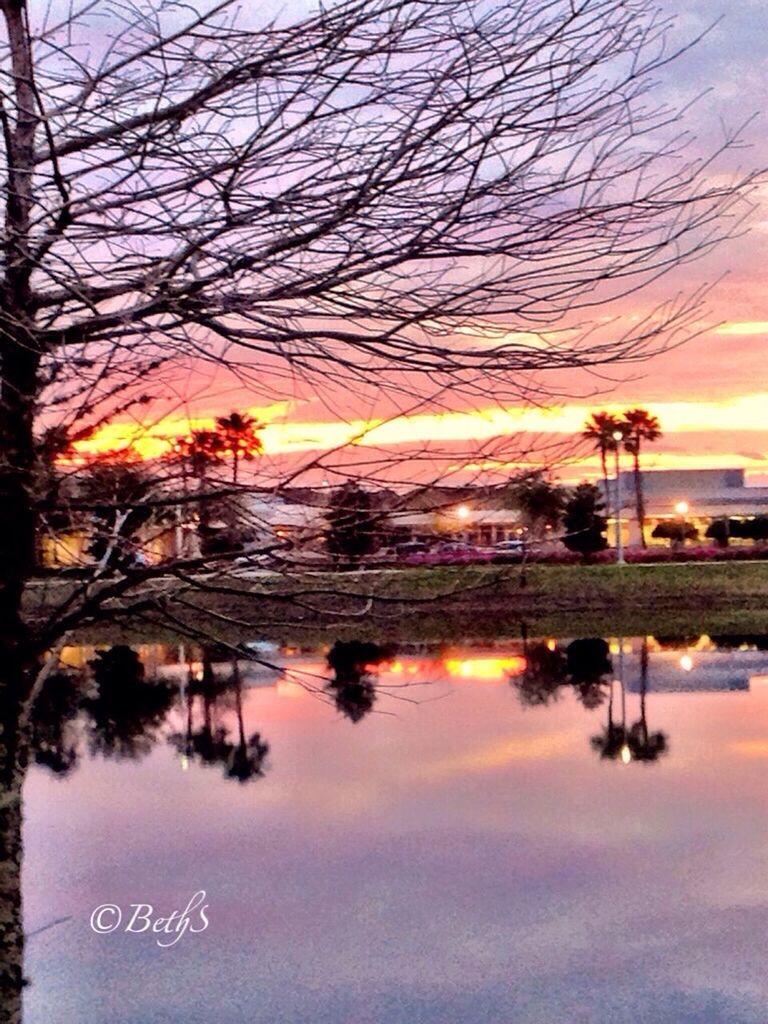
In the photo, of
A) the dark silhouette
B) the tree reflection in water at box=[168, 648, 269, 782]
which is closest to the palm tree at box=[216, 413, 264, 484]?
the tree reflection in water at box=[168, 648, 269, 782]

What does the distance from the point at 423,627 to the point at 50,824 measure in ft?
71.2

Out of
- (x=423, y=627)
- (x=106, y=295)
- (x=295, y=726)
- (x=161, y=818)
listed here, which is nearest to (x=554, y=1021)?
(x=106, y=295)

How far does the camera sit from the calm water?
9.91 metres

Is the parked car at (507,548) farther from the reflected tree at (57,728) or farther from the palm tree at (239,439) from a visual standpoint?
the reflected tree at (57,728)

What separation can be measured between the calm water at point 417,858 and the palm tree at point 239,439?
34.9 inches

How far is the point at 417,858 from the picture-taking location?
14344 millimetres

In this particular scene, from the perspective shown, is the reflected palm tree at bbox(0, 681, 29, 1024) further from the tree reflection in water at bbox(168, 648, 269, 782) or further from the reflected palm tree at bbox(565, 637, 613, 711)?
the reflected palm tree at bbox(565, 637, 613, 711)

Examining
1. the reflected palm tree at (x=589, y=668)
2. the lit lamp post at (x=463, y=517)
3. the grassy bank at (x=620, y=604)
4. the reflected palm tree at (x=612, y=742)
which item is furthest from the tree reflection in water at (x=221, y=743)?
the lit lamp post at (x=463, y=517)

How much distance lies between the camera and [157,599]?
4367 millimetres

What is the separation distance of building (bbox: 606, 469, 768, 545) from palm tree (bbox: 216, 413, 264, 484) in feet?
204

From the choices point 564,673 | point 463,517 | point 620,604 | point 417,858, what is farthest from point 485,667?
point 463,517

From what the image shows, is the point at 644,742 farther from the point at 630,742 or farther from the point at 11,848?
the point at 11,848

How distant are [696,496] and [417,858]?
5747cm

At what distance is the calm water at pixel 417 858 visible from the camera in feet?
32.5
